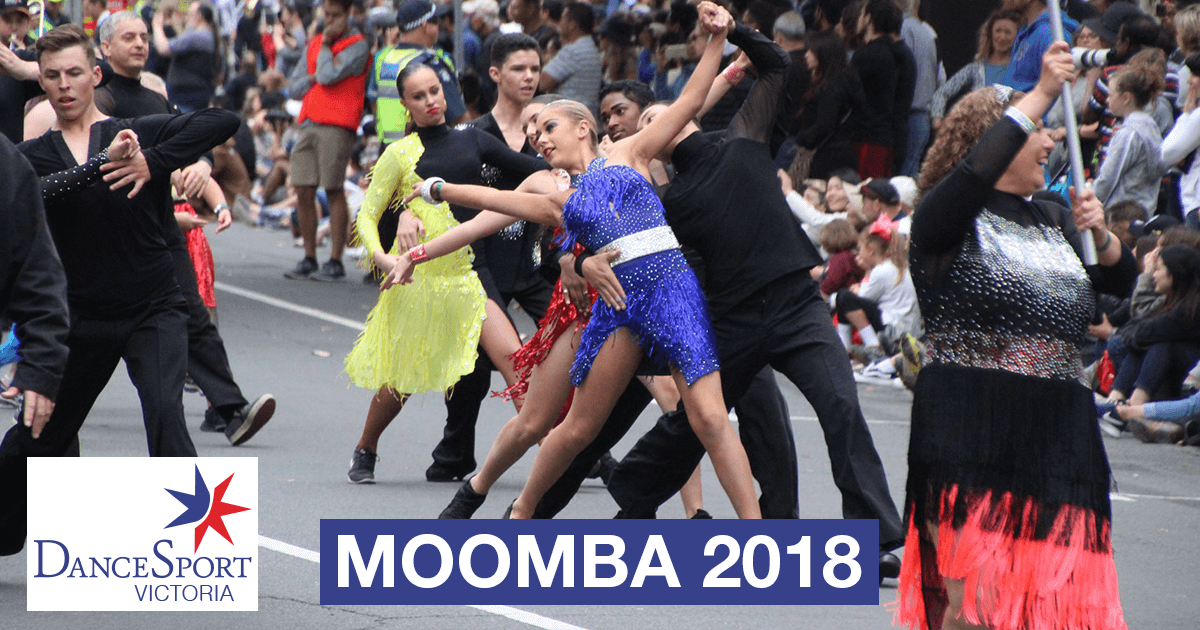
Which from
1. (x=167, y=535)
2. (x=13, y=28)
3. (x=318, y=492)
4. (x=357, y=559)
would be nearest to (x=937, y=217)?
(x=357, y=559)

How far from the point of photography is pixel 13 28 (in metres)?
12.0

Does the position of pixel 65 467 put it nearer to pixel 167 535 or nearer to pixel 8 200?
pixel 167 535

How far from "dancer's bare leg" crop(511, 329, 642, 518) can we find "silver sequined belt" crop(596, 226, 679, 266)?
0.91 feet

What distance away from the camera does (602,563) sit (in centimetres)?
608

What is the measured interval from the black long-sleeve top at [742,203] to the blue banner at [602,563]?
0.95 m

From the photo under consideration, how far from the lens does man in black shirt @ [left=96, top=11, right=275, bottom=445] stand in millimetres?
8477

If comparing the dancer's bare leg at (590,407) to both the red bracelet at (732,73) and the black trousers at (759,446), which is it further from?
the red bracelet at (732,73)

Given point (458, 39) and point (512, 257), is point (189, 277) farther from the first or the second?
point (458, 39)

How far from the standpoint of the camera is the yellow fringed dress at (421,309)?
25.7ft

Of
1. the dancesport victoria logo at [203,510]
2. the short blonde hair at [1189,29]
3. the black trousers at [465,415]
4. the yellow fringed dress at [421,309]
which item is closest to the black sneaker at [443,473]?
the black trousers at [465,415]

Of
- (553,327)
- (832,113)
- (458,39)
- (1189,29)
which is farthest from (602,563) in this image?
(458,39)

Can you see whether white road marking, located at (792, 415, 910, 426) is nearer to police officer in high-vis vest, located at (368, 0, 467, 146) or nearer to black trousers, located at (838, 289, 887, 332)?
black trousers, located at (838, 289, 887, 332)

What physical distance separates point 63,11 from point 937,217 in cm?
1480

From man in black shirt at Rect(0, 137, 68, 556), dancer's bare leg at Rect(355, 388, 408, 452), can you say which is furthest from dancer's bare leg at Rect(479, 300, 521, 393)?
man in black shirt at Rect(0, 137, 68, 556)
